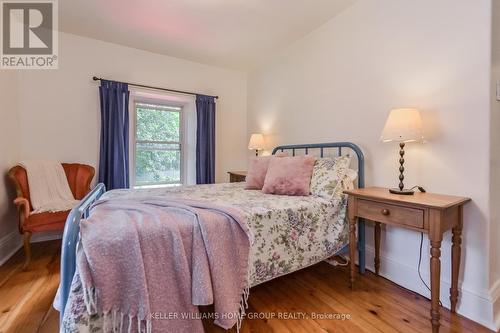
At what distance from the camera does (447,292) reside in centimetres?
163

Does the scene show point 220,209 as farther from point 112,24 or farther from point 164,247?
point 112,24

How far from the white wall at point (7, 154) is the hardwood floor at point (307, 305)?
408mm

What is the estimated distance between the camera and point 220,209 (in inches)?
55.5

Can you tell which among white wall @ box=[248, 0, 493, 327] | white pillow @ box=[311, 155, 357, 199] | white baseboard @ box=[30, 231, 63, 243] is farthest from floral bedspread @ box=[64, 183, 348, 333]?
white baseboard @ box=[30, 231, 63, 243]

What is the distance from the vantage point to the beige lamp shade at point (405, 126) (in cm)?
162

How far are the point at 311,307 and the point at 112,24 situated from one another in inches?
128

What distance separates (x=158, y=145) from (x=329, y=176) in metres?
2.57

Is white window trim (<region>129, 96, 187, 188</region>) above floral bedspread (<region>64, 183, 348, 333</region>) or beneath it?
above

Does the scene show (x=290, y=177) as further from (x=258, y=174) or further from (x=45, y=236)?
(x=45, y=236)

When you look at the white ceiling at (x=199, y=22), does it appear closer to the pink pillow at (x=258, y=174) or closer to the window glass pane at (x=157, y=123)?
the window glass pane at (x=157, y=123)

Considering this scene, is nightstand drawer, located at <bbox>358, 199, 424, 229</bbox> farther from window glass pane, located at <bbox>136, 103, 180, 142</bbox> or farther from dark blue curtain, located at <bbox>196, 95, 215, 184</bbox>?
window glass pane, located at <bbox>136, 103, 180, 142</bbox>

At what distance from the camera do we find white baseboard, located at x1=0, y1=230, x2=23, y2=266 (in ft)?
7.56

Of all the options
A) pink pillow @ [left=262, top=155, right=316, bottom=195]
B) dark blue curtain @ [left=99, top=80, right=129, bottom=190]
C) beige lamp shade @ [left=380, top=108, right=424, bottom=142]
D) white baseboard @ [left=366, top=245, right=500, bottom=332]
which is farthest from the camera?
dark blue curtain @ [left=99, top=80, right=129, bottom=190]

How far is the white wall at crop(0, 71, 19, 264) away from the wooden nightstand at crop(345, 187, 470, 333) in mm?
3142
